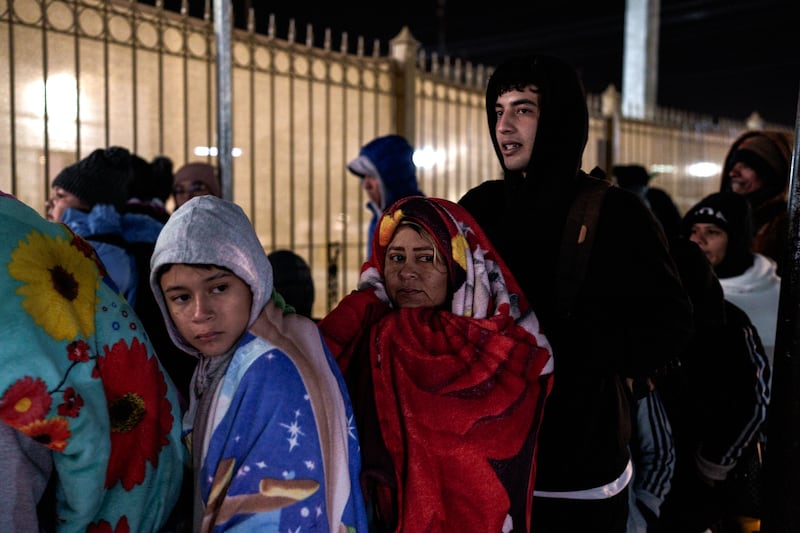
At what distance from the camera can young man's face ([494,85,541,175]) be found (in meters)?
1.72

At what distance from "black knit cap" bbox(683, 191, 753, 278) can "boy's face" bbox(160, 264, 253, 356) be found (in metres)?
2.05

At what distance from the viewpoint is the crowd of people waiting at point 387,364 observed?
1.15 metres

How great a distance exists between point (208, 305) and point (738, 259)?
2.20m

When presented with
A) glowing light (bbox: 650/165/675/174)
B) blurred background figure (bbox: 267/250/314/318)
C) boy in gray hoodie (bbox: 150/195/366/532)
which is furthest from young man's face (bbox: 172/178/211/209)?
glowing light (bbox: 650/165/675/174)

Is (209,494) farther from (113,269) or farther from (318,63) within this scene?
(318,63)

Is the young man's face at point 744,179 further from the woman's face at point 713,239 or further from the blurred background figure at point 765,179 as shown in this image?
the woman's face at point 713,239

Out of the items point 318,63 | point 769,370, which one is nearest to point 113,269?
point 769,370

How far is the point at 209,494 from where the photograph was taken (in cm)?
128

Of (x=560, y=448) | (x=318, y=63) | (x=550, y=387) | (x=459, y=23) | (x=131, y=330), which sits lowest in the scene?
(x=560, y=448)

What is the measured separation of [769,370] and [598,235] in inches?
43.9

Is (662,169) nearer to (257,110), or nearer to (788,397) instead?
(257,110)

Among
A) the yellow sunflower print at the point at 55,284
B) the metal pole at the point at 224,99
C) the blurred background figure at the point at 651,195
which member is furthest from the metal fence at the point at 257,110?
the yellow sunflower print at the point at 55,284

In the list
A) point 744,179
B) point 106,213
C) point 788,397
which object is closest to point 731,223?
point 744,179

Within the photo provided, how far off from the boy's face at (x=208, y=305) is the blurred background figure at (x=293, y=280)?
3.05ft
